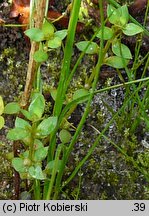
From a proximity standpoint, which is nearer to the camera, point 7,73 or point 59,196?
point 59,196

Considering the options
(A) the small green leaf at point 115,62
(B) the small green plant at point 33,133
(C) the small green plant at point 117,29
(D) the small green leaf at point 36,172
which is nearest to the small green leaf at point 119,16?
(C) the small green plant at point 117,29

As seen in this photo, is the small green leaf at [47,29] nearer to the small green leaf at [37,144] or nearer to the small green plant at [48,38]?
the small green plant at [48,38]

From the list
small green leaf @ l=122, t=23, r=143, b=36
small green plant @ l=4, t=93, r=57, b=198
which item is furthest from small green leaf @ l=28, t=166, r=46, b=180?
small green leaf @ l=122, t=23, r=143, b=36

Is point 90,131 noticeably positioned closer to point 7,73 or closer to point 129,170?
point 129,170

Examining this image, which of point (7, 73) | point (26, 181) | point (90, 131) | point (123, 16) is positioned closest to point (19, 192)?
point (26, 181)

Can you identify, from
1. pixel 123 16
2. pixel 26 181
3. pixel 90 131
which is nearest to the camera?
pixel 123 16

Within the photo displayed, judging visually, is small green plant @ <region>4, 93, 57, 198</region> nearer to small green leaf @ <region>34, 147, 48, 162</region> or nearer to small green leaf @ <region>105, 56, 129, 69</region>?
small green leaf @ <region>34, 147, 48, 162</region>
